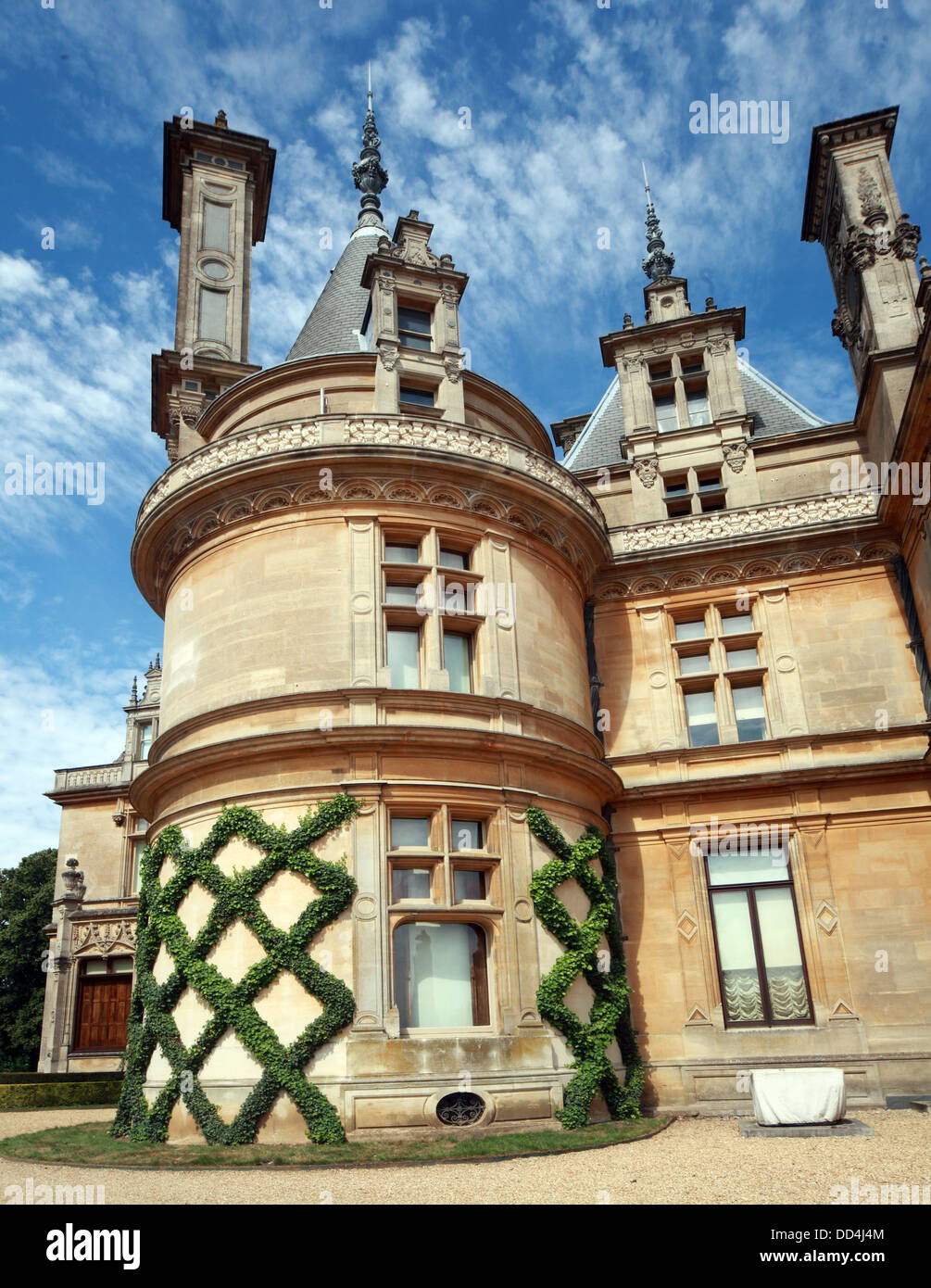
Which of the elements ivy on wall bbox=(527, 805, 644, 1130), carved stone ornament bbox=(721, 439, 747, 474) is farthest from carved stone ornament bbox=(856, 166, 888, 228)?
ivy on wall bbox=(527, 805, 644, 1130)

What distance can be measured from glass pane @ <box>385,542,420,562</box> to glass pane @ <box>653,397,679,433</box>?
9.65m

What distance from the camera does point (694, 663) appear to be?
2378cm

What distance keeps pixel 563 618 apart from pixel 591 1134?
9.93 meters

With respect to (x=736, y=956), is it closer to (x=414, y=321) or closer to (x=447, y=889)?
(x=447, y=889)

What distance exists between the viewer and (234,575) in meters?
19.3

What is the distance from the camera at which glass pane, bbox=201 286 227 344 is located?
31984 mm

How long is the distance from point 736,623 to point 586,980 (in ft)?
31.4

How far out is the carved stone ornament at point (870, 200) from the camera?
81.7ft

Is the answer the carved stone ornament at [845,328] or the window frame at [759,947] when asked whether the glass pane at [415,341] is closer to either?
the carved stone ornament at [845,328]

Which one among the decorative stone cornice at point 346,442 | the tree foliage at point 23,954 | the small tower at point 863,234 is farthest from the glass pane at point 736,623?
the tree foliage at point 23,954

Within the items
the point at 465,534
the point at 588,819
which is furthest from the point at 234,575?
the point at 588,819

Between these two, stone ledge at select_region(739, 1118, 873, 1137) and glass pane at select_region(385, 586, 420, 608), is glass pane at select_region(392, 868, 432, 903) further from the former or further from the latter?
stone ledge at select_region(739, 1118, 873, 1137)

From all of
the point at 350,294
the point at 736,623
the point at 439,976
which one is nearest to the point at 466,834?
the point at 439,976

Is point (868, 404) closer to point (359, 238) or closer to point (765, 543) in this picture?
point (765, 543)
